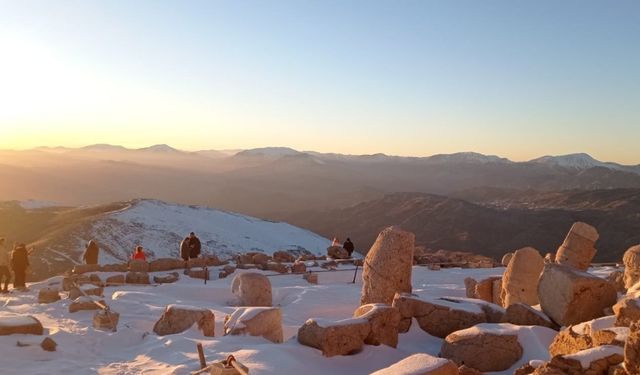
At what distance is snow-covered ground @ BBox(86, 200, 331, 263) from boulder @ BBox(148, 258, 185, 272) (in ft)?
51.3

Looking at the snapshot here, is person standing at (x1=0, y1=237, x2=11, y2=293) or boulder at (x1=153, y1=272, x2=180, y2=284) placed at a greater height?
person standing at (x1=0, y1=237, x2=11, y2=293)

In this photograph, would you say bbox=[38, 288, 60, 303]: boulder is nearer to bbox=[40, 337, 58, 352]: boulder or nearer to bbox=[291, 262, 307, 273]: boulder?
bbox=[40, 337, 58, 352]: boulder

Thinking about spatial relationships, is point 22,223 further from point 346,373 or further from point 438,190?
point 438,190

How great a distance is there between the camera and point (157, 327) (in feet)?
33.2

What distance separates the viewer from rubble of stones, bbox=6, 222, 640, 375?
20.3 ft

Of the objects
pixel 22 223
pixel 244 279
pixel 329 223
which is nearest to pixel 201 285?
pixel 244 279

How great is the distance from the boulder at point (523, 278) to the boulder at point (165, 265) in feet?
36.2

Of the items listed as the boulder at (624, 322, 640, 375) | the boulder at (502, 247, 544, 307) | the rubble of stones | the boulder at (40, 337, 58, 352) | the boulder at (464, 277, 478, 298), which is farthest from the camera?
the boulder at (464, 277, 478, 298)

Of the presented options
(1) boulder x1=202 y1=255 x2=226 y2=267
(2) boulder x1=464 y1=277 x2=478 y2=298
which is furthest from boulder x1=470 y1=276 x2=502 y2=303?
(1) boulder x1=202 y1=255 x2=226 y2=267

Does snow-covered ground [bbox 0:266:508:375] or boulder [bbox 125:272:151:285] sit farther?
boulder [bbox 125:272:151:285]

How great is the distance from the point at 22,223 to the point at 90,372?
48.0 meters

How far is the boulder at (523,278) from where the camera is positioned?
482 inches

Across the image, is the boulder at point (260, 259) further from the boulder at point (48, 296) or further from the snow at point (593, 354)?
the snow at point (593, 354)

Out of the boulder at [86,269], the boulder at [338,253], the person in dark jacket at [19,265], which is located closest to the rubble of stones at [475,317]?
the person in dark jacket at [19,265]
